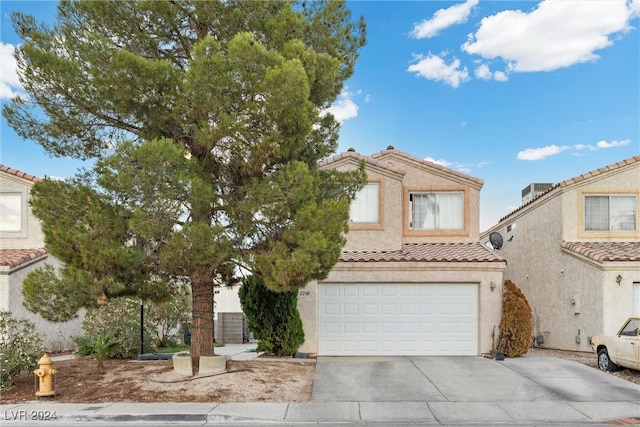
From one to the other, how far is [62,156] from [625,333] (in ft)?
44.4

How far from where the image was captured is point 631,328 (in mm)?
12305

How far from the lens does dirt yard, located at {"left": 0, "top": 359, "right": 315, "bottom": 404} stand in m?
9.81

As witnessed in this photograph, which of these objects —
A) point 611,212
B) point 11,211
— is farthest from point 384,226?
point 11,211

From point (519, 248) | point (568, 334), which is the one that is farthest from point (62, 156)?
point (519, 248)

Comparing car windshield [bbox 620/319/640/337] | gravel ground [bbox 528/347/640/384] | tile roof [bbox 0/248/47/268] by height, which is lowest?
gravel ground [bbox 528/347/640/384]

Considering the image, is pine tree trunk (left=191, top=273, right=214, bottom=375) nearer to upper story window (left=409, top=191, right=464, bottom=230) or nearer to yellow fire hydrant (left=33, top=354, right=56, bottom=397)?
yellow fire hydrant (left=33, top=354, right=56, bottom=397)

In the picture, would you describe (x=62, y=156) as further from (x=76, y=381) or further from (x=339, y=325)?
(x=339, y=325)

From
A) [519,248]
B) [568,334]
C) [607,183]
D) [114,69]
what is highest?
[114,69]

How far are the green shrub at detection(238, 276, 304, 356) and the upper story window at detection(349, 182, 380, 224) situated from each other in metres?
3.45

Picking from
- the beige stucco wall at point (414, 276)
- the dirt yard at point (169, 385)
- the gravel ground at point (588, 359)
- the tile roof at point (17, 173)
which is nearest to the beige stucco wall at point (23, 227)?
the tile roof at point (17, 173)

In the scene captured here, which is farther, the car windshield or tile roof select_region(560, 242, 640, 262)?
tile roof select_region(560, 242, 640, 262)

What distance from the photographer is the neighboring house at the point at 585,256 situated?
14.9 metres

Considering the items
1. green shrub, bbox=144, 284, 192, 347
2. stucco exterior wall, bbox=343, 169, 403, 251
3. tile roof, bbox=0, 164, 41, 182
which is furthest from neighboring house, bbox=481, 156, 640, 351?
tile roof, bbox=0, 164, 41, 182

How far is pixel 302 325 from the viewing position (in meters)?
14.6
